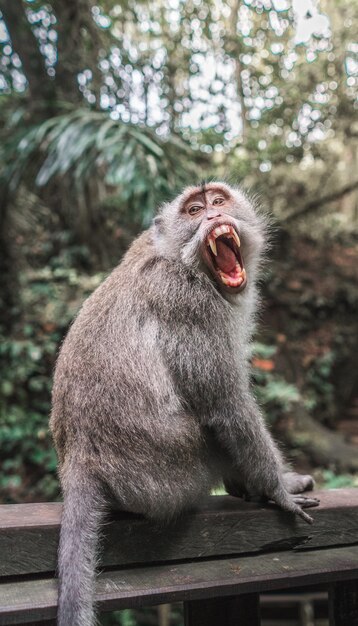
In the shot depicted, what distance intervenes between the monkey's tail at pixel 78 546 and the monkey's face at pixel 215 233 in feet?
2.48

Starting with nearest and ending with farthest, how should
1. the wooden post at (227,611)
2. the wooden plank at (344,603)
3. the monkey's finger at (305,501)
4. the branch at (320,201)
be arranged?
the wooden post at (227,611), the wooden plank at (344,603), the monkey's finger at (305,501), the branch at (320,201)

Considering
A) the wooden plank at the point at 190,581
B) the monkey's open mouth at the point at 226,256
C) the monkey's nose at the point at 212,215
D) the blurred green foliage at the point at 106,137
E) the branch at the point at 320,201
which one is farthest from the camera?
the branch at the point at 320,201

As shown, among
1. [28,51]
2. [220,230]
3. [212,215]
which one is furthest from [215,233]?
[28,51]

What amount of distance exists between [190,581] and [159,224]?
4.00 feet

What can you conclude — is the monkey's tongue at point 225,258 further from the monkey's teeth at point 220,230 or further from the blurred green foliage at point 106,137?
the blurred green foliage at point 106,137

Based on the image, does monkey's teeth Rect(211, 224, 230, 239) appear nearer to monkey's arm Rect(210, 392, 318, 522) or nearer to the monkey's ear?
the monkey's ear

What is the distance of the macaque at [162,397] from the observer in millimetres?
1454

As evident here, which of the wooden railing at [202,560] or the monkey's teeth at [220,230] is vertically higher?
the monkey's teeth at [220,230]

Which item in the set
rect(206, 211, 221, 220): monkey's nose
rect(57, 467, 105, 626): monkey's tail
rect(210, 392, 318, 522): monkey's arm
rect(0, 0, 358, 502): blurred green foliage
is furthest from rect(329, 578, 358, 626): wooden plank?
rect(0, 0, 358, 502): blurred green foliage

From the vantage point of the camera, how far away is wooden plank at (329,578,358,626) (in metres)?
1.47

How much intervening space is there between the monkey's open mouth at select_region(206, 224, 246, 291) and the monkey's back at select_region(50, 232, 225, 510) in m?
0.19

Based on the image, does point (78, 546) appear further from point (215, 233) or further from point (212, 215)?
point (212, 215)

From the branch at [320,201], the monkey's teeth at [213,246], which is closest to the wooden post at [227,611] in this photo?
the monkey's teeth at [213,246]

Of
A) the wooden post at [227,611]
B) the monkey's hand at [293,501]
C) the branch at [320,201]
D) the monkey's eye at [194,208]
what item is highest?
the branch at [320,201]
